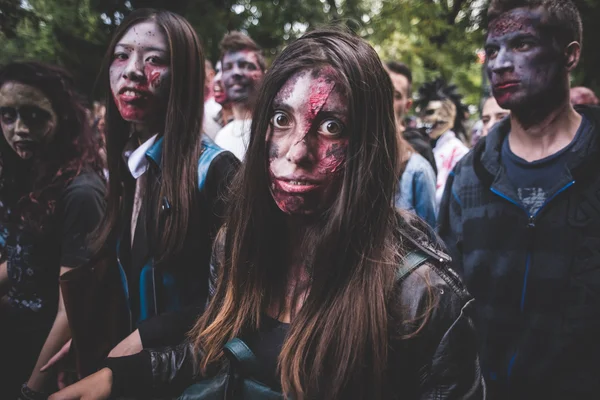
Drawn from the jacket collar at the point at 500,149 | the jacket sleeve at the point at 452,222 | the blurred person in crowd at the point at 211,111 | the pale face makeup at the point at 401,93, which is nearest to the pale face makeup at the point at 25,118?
the jacket sleeve at the point at 452,222

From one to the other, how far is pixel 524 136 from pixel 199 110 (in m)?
1.56

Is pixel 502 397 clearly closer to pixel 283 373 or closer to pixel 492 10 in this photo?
pixel 283 373

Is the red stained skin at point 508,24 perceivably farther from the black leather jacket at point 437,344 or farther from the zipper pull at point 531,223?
the black leather jacket at point 437,344

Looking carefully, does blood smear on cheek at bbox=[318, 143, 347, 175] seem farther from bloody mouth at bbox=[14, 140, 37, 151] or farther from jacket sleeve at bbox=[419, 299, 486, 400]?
bloody mouth at bbox=[14, 140, 37, 151]

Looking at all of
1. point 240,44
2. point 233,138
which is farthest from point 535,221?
point 240,44

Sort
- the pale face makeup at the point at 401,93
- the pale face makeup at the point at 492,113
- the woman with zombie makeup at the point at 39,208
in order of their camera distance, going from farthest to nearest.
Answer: the pale face makeup at the point at 492,113 < the pale face makeup at the point at 401,93 < the woman with zombie makeup at the point at 39,208

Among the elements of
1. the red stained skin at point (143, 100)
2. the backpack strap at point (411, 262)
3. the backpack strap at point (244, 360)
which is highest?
the red stained skin at point (143, 100)

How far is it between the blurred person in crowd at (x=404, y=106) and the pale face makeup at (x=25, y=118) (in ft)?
8.77

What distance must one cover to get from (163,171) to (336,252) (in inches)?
37.9

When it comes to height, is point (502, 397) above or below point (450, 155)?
below

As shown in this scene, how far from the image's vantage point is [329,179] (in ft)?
4.77

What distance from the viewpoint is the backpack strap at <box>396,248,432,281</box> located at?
4.55ft

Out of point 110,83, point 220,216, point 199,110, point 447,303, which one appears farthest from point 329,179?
Result: point 110,83

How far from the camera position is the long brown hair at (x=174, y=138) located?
203cm
